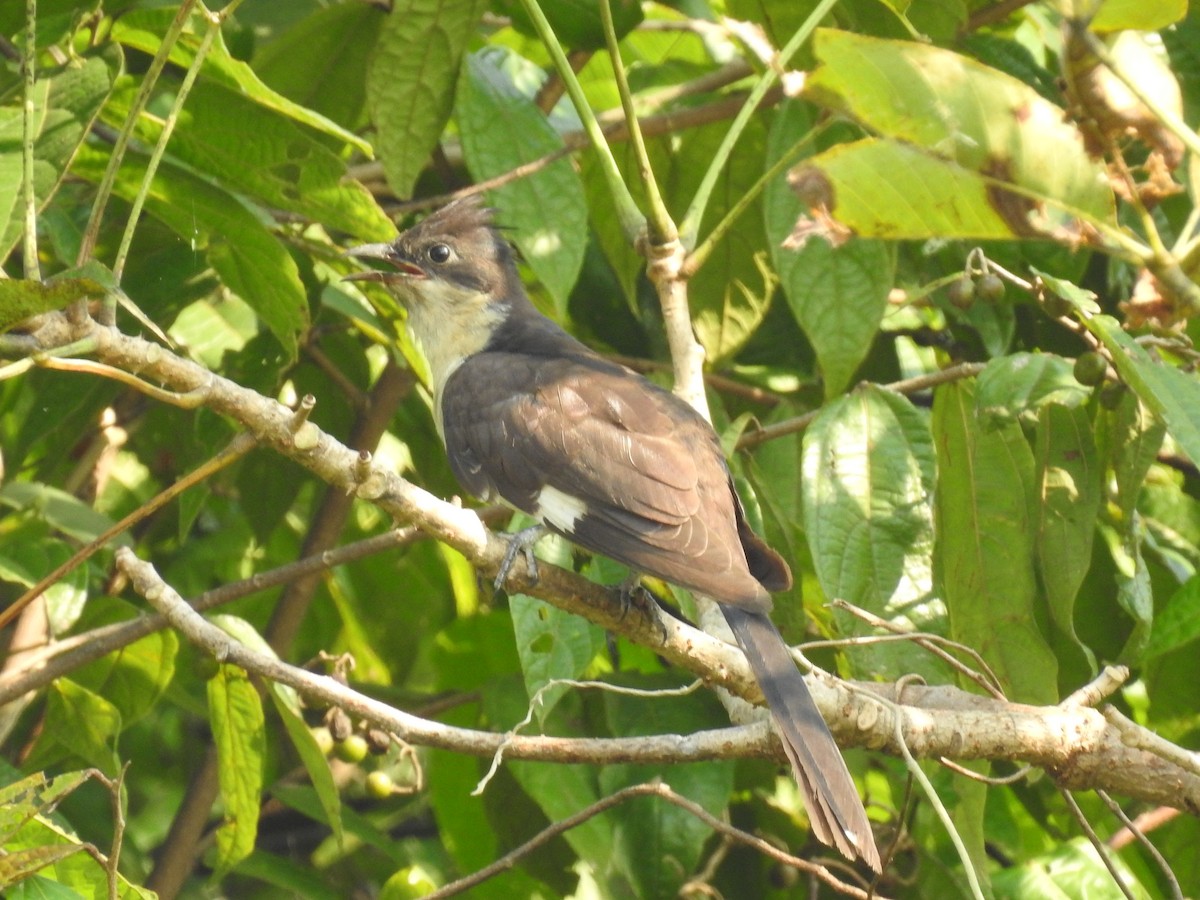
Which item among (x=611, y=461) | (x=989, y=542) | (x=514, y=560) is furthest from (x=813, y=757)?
(x=611, y=461)

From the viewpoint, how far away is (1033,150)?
5.80ft

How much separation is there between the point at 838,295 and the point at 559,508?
2.28 ft

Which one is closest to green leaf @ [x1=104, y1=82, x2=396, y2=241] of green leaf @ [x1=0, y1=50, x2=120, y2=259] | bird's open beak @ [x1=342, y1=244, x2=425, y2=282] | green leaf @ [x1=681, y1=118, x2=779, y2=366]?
green leaf @ [x1=0, y1=50, x2=120, y2=259]

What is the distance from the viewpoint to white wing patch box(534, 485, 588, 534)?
2.72 m

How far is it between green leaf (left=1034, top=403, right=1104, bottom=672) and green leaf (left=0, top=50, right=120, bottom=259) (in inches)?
70.2

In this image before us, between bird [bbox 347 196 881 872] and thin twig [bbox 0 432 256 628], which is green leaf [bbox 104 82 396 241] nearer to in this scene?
bird [bbox 347 196 881 872]

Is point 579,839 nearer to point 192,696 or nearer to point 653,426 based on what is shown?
point 653,426

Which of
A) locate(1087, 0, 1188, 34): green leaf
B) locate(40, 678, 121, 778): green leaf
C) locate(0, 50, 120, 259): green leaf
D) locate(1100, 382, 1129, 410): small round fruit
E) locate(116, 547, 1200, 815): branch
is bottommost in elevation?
locate(40, 678, 121, 778): green leaf

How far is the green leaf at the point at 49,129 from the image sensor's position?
85.4 inches

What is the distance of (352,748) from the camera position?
335 cm

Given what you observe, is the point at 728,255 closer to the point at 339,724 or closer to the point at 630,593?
the point at 630,593

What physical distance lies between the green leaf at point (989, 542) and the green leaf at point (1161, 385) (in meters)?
0.62

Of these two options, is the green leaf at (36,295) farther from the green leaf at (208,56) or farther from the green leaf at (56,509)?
the green leaf at (56,509)

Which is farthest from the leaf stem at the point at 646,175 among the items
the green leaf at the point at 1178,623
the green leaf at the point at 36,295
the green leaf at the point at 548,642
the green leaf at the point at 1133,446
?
the green leaf at the point at 1178,623
